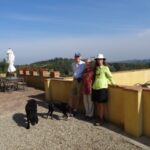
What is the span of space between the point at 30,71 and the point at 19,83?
125 centimetres

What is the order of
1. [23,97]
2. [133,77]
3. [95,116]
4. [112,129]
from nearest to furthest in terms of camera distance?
[112,129] < [95,116] < [23,97] < [133,77]

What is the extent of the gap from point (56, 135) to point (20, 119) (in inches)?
69.6

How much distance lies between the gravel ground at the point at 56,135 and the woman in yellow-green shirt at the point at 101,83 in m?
0.54

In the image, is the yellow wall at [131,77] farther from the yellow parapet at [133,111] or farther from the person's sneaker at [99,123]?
the yellow parapet at [133,111]

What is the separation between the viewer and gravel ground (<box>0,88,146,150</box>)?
19.0 ft

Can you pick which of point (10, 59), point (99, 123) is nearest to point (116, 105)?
point (99, 123)

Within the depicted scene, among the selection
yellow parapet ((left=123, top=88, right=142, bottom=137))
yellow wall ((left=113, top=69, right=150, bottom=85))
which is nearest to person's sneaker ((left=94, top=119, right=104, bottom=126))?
yellow parapet ((left=123, top=88, right=142, bottom=137))

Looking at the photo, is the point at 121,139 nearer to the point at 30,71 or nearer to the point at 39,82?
the point at 39,82

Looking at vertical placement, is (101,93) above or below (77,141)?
above

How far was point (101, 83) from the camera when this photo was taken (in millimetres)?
7062

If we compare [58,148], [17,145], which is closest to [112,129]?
[58,148]

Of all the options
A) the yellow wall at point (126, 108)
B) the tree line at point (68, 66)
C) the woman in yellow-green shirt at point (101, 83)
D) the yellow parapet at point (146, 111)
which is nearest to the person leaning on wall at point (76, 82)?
the yellow wall at point (126, 108)

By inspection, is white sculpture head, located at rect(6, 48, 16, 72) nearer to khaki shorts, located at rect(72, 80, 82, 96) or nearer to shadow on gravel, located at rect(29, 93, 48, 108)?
shadow on gravel, located at rect(29, 93, 48, 108)

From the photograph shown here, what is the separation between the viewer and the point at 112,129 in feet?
22.0
